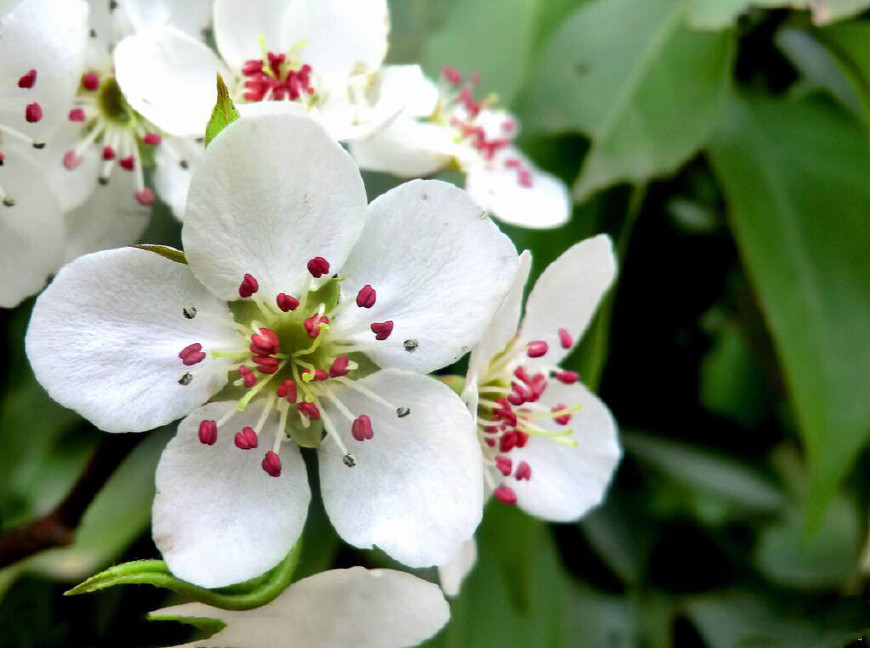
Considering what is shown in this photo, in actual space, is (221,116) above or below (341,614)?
above

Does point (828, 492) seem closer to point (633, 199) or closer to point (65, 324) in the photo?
point (633, 199)

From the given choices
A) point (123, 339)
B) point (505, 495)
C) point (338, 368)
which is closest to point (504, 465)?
point (505, 495)

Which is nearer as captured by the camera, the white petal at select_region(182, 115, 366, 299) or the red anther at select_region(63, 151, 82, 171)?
the white petal at select_region(182, 115, 366, 299)

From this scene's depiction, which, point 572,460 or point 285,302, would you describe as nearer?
point 285,302

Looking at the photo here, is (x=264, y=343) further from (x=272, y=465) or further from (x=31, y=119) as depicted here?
(x=31, y=119)

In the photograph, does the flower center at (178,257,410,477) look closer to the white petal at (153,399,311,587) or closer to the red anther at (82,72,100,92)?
the white petal at (153,399,311,587)

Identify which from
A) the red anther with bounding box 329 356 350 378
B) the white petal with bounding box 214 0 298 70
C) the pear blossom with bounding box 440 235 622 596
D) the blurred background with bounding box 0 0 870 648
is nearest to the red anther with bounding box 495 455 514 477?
the pear blossom with bounding box 440 235 622 596

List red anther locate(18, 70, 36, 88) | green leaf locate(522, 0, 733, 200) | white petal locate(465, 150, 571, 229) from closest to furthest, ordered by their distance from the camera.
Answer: red anther locate(18, 70, 36, 88), white petal locate(465, 150, 571, 229), green leaf locate(522, 0, 733, 200)
